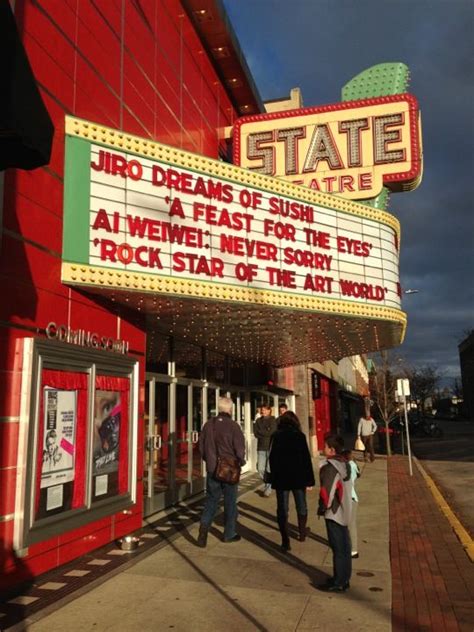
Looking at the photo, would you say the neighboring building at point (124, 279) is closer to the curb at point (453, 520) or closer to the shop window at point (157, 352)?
the shop window at point (157, 352)

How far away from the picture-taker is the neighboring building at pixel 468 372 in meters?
78.8

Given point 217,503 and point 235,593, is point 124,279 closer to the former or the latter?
point 217,503

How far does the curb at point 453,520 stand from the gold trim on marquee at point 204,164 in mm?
5017

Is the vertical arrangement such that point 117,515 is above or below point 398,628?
above

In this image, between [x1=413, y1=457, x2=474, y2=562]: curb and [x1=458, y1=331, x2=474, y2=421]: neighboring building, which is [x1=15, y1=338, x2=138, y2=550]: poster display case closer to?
[x1=413, y1=457, x2=474, y2=562]: curb

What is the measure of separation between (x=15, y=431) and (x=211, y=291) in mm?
3087

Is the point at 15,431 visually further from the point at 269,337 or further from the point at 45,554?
the point at 269,337

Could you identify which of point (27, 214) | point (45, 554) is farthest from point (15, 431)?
point (27, 214)

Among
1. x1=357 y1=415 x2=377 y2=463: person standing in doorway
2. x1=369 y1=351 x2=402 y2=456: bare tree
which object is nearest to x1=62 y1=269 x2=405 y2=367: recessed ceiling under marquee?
x1=357 y1=415 x2=377 y2=463: person standing in doorway

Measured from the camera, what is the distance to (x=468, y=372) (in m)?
82.9

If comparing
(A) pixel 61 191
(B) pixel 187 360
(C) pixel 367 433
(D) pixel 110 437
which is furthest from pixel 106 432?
(C) pixel 367 433

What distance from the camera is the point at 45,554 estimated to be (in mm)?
5918

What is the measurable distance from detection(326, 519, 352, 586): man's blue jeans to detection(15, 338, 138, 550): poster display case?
284cm

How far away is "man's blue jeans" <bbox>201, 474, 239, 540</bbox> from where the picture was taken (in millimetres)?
7133
